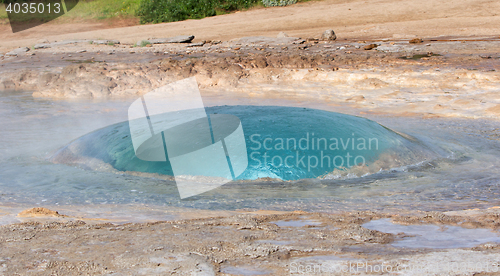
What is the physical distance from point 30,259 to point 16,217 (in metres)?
0.75

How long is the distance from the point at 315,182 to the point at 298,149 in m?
0.30

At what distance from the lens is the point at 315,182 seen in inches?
135

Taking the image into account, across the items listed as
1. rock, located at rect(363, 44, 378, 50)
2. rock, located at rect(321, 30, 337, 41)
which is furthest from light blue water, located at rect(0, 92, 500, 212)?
rock, located at rect(321, 30, 337, 41)

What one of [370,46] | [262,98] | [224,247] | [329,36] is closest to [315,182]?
[224,247]

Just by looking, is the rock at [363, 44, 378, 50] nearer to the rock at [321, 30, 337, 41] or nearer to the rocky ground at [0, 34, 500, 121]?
the rocky ground at [0, 34, 500, 121]

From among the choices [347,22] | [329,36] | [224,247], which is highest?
[347,22]

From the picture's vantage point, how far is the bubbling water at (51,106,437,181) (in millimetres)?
3484

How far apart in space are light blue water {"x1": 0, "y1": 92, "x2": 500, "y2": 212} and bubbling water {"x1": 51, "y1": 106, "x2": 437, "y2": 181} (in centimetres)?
2

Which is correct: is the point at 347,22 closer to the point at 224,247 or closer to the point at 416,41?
the point at 416,41

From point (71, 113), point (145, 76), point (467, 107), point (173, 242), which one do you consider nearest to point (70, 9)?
point (145, 76)

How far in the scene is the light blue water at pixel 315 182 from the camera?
9.58 feet

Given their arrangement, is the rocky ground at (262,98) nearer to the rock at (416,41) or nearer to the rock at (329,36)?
the rock at (416,41)

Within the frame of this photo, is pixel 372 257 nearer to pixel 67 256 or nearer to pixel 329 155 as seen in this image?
pixel 67 256

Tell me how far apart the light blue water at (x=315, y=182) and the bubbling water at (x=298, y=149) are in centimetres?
2
